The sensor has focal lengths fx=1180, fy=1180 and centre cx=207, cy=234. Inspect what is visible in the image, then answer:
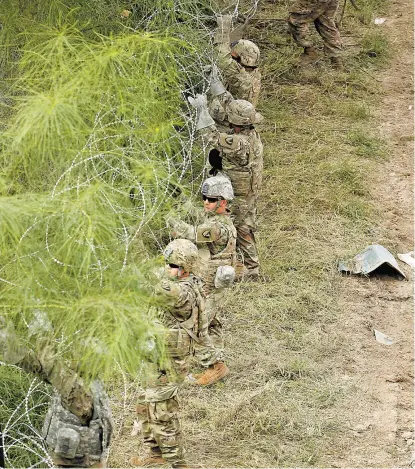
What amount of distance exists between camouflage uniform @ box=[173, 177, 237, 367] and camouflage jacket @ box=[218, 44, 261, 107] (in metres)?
2.02

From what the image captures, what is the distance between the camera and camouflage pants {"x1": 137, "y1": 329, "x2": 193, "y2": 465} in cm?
797

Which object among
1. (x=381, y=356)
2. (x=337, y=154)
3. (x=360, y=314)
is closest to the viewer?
(x=381, y=356)

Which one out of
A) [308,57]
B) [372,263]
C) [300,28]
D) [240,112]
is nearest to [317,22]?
[300,28]

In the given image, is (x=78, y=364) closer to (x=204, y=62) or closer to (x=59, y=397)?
(x=59, y=397)

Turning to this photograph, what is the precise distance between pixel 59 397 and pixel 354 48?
976cm

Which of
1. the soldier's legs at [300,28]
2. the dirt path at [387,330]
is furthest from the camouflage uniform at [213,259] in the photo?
the soldier's legs at [300,28]

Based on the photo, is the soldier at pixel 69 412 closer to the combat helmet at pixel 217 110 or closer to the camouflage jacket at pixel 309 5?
the combat helmet at pixel 217 110

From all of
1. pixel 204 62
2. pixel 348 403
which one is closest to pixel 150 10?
pixel 204 62

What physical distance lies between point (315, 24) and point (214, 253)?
629 cm

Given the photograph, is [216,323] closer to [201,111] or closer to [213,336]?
[213,336]

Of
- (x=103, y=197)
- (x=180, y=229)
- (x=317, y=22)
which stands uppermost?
(x=103, y=197)

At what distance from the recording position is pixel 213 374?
929 centimetres

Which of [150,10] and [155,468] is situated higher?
[150,10]

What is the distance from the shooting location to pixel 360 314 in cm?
1039
